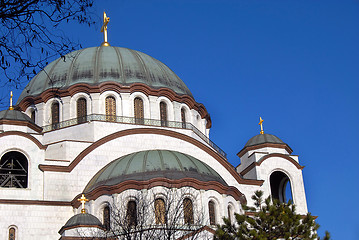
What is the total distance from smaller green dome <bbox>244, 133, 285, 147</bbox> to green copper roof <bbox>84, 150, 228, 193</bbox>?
20.3 feet

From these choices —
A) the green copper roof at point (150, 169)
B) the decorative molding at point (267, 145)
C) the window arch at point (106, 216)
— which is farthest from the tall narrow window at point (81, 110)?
the decorative molding at point (267, 145)

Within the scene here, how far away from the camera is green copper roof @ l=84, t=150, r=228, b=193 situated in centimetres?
2662

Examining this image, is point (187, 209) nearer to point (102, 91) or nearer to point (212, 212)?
point (212, 212)

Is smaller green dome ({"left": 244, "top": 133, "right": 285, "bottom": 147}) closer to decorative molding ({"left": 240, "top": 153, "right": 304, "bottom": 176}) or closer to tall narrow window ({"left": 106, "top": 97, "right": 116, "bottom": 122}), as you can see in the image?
decorative molding ({"left": 240, "top": 153, "right": 304, "bottom": 176})

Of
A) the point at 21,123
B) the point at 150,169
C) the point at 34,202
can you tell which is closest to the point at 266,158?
the point at 150,169

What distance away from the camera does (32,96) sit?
34.4m

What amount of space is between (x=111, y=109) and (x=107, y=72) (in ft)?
8.39

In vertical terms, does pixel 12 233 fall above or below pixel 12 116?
below

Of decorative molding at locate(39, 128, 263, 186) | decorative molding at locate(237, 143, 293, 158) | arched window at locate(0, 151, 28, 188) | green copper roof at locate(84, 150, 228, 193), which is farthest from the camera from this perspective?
decorative molding at locate(237, 143, 293, 158)

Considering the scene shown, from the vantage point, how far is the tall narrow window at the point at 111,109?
107 feet

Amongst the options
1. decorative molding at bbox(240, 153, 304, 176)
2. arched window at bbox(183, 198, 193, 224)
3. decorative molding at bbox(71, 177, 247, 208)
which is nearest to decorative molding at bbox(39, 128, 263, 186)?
decorative molding at bbox(240, 153, 304, 176)

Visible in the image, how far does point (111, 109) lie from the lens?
109 ft

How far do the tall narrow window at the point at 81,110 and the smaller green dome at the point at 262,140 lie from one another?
29.7ft

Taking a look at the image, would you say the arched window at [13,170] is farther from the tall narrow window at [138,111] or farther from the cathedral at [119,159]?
the tall narrow window at [138,111]
